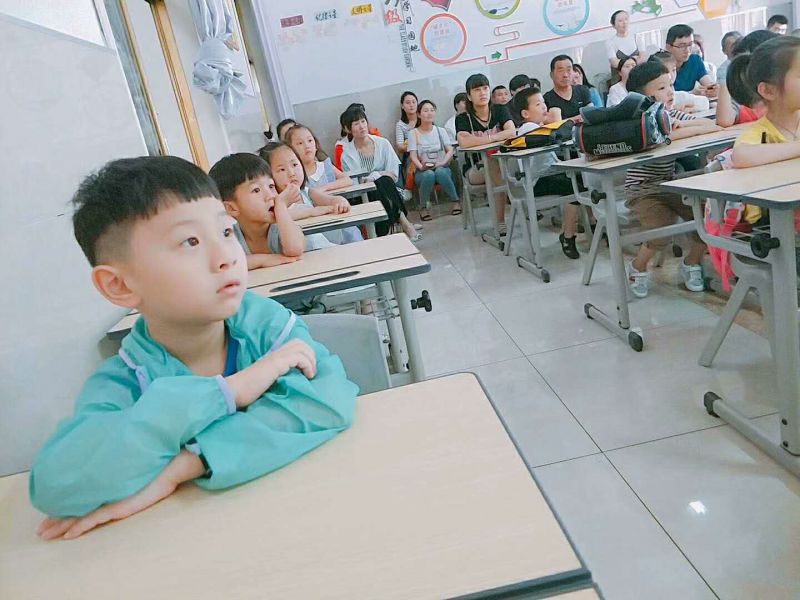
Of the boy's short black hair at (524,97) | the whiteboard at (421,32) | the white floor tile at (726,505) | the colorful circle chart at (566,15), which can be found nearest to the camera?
the white floor tile at (726,505)

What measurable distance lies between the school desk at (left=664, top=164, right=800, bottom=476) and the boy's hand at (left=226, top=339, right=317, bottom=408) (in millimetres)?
1110

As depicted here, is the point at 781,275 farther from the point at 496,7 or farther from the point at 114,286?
the point at 496,7

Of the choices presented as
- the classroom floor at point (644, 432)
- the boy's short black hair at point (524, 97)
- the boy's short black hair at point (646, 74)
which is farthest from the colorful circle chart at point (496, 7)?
the classroom floor at point (644, 432)

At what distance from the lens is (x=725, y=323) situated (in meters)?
2.00

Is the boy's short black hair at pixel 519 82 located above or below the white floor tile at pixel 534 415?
above

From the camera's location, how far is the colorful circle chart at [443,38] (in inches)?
255

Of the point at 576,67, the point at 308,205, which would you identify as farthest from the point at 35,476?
the point at 576,67

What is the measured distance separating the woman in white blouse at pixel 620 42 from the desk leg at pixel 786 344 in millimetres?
5642

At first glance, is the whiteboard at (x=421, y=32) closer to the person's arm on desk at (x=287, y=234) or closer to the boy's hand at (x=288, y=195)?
the boy's hand at (x=288, y=195)

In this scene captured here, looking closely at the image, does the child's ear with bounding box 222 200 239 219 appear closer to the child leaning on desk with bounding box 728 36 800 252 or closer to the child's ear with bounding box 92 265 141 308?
the child's ear with bounding box 92 265 141 308

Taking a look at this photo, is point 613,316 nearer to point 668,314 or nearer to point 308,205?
point 668,314

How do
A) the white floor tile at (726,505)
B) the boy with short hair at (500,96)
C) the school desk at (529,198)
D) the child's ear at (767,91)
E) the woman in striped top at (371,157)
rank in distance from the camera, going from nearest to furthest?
the white floor tile at (726,505)
the child's ear at (767,91)
the school desk at (529,198)
the woman in striped top at (371,157)
the boy with short hair at (500,96)

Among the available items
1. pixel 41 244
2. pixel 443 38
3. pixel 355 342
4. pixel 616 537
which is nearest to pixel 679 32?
pixel 443 38

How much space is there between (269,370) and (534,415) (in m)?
1.43
